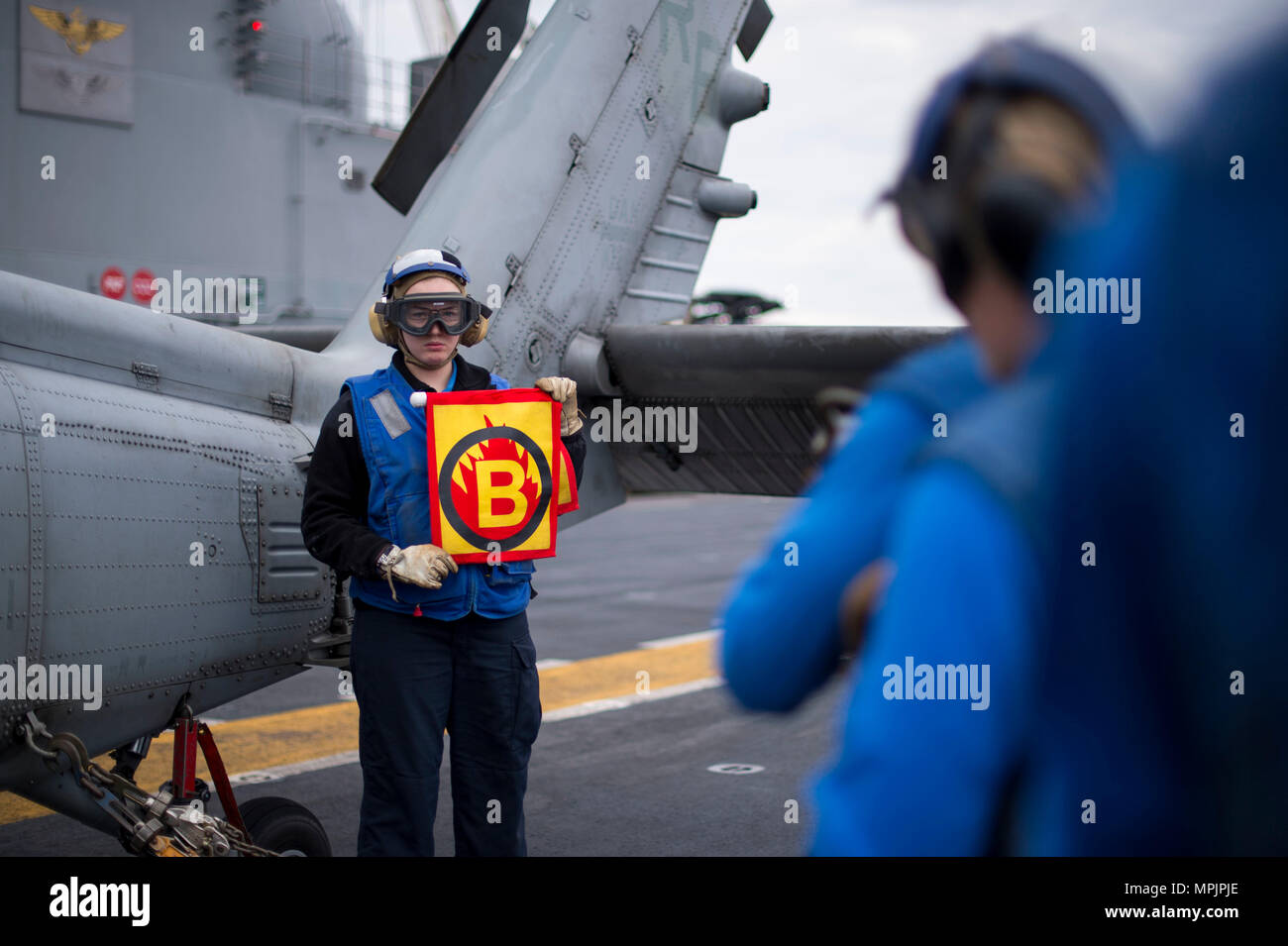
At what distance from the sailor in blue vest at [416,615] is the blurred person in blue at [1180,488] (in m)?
2.56

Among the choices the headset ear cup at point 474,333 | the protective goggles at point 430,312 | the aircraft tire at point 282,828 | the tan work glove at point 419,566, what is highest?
the protective goggles at point 430,312

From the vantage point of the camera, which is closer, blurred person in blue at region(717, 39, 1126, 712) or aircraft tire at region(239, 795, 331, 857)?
blurred person in blue at region(717, 39, 1126, 712)

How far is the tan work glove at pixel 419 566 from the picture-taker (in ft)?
10.4

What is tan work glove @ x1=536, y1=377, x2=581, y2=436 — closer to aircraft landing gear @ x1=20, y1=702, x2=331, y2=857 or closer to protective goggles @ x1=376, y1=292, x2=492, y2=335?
protective goggles @ x1=376, y1=292, x2=492, y2=335

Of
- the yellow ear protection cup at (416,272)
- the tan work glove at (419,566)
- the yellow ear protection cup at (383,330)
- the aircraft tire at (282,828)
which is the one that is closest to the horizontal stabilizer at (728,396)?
the yellow ear protection cup at (416,272)

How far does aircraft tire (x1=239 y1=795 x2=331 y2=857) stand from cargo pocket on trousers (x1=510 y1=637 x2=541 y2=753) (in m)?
1.35

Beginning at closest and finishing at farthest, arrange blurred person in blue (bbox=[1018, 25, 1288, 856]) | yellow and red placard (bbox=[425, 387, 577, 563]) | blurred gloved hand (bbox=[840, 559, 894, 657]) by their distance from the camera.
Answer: blurred person in blue (bbox=[1018, 25, 1288, 856])
blurred gloved hand (bbox=[840, 559, 894, 657])
yellow and red placard (bbox=[425, 387, 577, 563])

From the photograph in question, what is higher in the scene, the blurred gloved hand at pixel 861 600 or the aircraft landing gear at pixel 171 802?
the blurred gloved hand at pixel 861 600

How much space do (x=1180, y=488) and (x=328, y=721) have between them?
7.59 metres

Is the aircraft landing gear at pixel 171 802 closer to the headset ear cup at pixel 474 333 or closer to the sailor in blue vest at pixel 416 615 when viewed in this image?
the sailor in blue vest at pixel 416 615

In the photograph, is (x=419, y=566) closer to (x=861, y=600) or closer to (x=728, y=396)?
(x=728, y=396)

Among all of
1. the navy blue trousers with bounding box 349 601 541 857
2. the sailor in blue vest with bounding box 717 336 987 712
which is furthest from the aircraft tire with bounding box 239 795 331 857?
the sailor in blue vest with bounding box 717 336 987 712

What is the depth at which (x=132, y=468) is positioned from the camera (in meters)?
3.58

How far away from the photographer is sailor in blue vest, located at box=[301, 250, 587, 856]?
3.29 m
